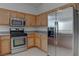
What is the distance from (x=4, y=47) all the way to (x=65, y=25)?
5.74ft

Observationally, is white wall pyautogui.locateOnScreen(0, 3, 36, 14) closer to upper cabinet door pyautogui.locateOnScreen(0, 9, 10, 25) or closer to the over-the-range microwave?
upper cabinet door pyautogui.locateOnScreen(0, 9, 10, 25)

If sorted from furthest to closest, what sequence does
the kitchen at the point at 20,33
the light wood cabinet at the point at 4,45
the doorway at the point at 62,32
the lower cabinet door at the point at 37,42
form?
the lower cabinet door at the point at 37,42, the kitchen at the point at 20,33, the light wood cabinet at the point at 4,45, the doorway at the point at 62,32

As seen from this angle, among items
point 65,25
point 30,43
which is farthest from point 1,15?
point 65,25

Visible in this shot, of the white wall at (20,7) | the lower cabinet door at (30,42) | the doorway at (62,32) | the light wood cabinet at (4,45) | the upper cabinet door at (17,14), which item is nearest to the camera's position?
the doorway at (62,32)

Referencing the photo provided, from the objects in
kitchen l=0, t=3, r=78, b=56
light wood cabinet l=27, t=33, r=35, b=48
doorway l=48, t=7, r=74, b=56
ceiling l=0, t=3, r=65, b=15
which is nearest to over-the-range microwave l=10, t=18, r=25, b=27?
kitchen l=0, t=3, r=78, b=56

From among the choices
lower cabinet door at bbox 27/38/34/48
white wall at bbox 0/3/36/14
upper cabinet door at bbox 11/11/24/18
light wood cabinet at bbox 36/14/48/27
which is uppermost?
white wall at bbox 0/3/36/14

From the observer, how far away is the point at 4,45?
8.66 feet

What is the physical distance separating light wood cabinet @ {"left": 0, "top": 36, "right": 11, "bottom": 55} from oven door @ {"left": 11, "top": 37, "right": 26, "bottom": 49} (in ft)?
0.44

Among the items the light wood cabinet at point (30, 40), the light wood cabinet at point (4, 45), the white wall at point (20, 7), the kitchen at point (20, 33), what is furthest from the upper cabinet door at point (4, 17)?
the light wood cabinet at point (30, 40)

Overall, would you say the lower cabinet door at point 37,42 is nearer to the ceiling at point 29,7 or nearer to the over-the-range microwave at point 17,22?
the over-the-range microwave at point 17,22

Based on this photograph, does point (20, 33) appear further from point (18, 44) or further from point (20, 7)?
point (20, 7)

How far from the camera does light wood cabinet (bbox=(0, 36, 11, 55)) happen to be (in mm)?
2588

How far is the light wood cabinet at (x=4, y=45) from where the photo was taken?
8.49ft

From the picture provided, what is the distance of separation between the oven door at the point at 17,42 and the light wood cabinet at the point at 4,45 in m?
0.13
